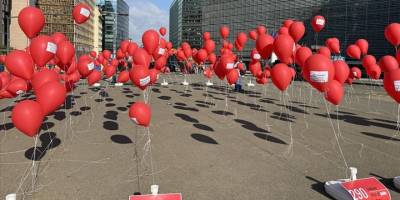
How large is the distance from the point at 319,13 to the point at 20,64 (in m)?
76.5

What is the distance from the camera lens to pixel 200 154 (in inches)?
357

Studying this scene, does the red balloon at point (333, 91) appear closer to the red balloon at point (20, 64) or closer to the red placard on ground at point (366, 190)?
the red placard on ground at point (366, 190)

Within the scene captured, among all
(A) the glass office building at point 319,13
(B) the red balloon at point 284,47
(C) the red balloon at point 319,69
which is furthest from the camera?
(A) the glass office building at point 319,13

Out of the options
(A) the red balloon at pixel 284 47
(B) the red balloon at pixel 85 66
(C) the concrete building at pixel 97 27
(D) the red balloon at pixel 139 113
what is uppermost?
(C) the concrete building at pixel 97 27

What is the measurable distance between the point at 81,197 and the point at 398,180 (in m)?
5.94

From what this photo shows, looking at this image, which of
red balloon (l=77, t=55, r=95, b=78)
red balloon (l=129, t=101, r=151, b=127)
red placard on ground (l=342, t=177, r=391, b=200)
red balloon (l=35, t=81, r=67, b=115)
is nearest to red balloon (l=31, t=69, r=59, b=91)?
red balloon (l=35, t=81, r=67, b=115)

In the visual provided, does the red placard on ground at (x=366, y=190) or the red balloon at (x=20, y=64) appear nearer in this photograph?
the red placard on ground at (x=366, y=190)

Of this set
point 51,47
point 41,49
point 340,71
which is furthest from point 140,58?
point 340,71

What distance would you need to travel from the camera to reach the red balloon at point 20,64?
7.86 m

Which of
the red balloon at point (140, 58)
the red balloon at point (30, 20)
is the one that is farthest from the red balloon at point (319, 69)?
the red balloon at point (30, 20)

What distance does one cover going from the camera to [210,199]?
6.19m

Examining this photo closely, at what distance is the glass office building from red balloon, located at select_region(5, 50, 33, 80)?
203 ft

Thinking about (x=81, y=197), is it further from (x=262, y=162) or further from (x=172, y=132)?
(x=172, y=132)

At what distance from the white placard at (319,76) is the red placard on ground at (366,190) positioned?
7.76 feet
